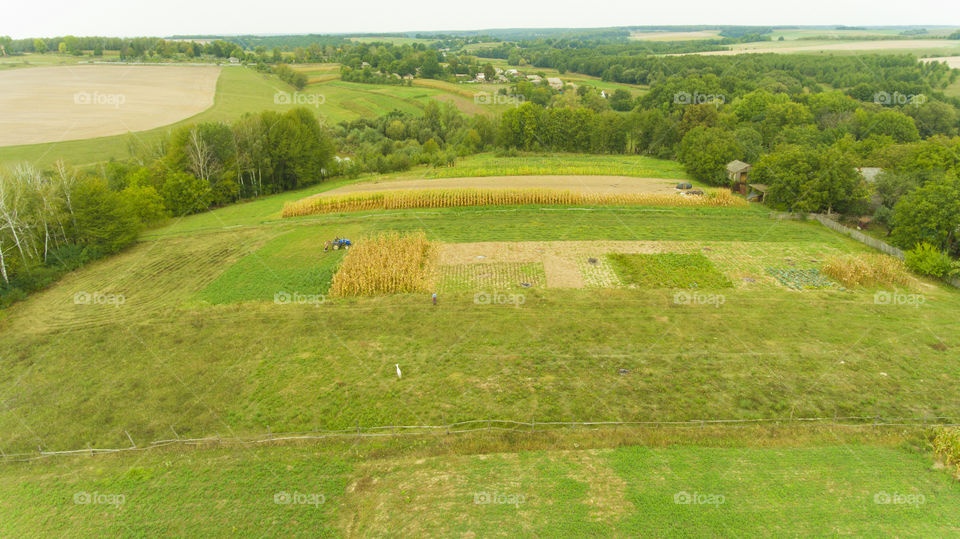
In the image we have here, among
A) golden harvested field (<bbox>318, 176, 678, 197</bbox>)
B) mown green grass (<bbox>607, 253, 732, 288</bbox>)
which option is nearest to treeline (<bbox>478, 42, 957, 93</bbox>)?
golden harvested field (<bbox>318, 176, 678, 197</bbox>)

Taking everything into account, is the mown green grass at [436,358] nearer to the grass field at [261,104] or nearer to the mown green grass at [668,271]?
the mown green grass at [668,271]

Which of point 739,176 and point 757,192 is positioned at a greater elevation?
point 739,176

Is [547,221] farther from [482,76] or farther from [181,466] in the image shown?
[482,76]

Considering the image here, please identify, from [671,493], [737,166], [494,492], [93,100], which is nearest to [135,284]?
[494,492]

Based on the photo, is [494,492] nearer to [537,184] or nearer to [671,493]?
[671,493]

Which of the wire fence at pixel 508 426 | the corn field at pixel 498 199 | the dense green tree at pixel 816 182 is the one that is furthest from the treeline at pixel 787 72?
the wire fence at pixel 508 426
